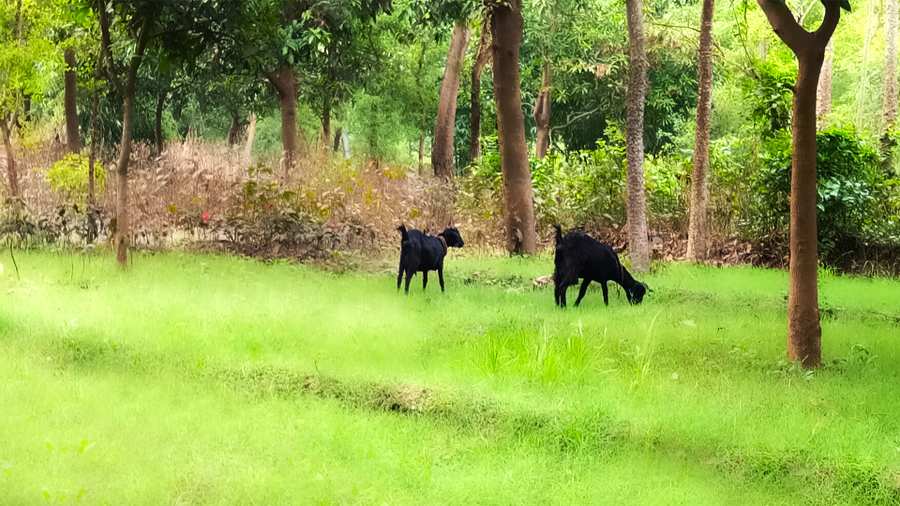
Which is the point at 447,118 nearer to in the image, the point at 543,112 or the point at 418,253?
the point at 543,112

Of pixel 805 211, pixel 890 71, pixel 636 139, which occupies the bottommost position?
pixel 805 211

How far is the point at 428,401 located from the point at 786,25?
13.2ft

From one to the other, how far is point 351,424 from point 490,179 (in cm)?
1294

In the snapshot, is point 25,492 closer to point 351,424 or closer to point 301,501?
point 301,501

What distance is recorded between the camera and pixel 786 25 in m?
7.41

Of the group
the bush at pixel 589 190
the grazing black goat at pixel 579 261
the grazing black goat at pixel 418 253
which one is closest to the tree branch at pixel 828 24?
the grazing black goat at pixel 579 261

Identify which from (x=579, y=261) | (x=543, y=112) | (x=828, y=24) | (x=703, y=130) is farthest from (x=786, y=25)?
(x=543, y=112)

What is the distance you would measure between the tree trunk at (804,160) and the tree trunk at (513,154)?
8.68 m

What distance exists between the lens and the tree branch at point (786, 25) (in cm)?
734

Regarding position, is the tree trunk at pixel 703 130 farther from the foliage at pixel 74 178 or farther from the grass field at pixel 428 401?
the foliage at pixel 74 178

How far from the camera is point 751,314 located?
10180 millimetres

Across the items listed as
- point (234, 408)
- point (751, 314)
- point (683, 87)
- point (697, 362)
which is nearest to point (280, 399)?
point (234, 408)

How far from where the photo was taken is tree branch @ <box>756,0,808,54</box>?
7340 millimetres

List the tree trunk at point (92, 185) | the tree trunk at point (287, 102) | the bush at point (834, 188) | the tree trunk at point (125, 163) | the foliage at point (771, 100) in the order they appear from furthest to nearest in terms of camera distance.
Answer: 1. the tree trunk at point (287, 102)
2. the foliage at point (771, 100)
3. the bush at point (834, 188)
4. the tree trunk at point (92, 185)
5. the tree trunk at point (125, 163)
